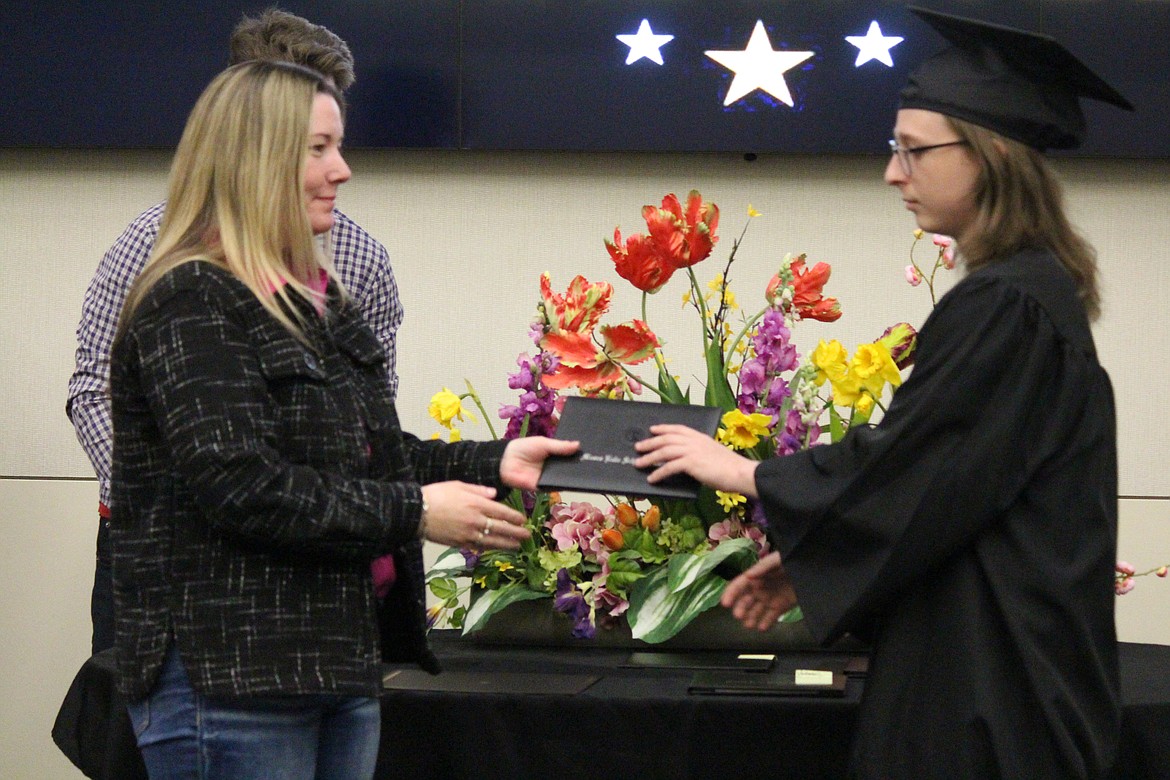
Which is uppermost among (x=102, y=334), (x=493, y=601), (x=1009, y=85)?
(x=1009, y=85)

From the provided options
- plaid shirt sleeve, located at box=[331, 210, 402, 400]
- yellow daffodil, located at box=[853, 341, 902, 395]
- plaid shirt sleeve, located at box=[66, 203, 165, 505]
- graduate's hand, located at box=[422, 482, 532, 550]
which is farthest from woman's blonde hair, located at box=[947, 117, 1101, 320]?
plaid shirt sleeve, located at box=[66, 203, 165, 505]

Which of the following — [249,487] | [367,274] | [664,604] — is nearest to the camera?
[249,487]

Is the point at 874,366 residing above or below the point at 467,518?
above

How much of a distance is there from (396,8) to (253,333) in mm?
1910

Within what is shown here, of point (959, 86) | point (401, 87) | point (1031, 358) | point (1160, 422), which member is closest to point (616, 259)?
point (959, 86)

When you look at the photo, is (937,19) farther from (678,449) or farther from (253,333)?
(253,333)

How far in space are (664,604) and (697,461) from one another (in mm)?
428

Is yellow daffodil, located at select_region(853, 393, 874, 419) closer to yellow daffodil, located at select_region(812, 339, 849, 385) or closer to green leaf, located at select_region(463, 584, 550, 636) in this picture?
yellow daffodil, located at select_region(812, 339, 849, 385)

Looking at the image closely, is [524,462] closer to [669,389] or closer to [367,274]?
[669,389]

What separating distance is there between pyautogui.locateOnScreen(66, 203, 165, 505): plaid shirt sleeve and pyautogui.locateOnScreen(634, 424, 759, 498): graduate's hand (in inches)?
38.9

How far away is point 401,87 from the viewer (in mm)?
3195

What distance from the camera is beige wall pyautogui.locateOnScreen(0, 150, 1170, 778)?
331 cm

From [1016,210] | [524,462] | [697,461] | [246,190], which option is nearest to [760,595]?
[697,461]

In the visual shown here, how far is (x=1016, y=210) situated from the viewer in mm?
1546
